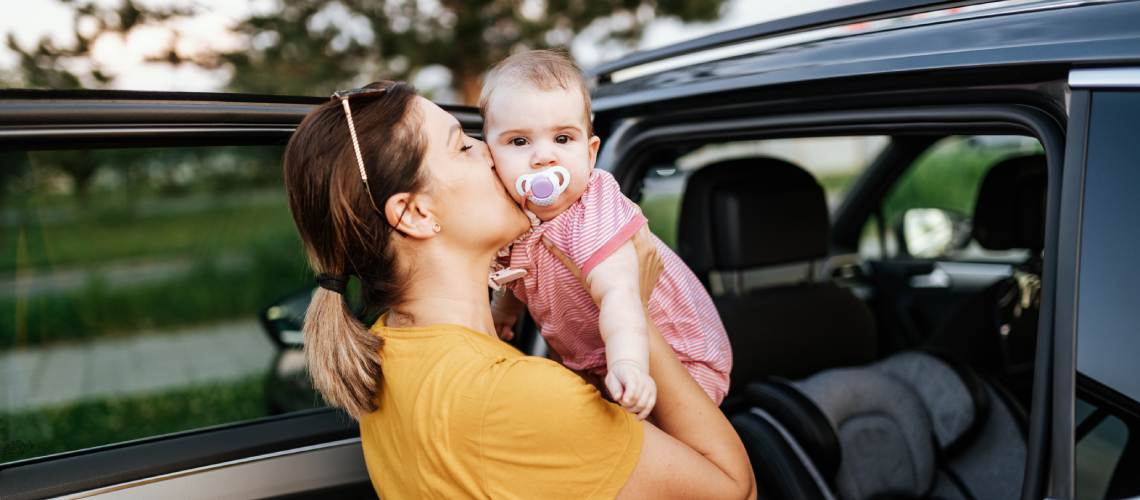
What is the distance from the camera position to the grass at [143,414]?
5.32 metres

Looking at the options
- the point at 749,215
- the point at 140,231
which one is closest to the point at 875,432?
the point at 749,215

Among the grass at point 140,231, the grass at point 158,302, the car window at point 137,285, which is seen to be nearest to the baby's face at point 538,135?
the car window at point 137,285

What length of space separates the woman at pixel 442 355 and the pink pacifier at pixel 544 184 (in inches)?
2.1

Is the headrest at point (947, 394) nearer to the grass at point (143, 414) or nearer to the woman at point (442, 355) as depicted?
the woman at point (442, 355)

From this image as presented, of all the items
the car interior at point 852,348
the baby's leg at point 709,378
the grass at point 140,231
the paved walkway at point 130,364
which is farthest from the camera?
the grass at point 140,231

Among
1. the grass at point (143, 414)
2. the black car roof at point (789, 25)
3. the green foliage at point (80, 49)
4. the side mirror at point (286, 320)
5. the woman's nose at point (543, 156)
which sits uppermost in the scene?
the green foliage at point (80, 49)

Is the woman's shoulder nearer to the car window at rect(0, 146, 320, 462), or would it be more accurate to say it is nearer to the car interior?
the car interior

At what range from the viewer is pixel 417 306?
64.8 inches

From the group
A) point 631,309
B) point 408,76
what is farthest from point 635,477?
point 408,76

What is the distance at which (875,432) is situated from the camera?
2.23m

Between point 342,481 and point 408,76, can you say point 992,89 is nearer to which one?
point 342,481

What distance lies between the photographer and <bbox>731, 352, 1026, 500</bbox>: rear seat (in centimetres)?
207

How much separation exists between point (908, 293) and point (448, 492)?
9.44 ft

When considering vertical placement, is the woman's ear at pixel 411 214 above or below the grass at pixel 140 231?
above
